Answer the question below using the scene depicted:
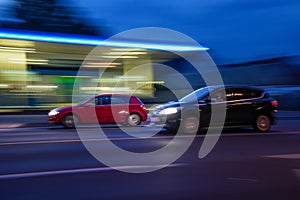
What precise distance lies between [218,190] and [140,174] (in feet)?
4.74

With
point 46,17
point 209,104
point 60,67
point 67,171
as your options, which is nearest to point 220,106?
point 209,104

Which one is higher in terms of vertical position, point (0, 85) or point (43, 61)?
point (43, 61)

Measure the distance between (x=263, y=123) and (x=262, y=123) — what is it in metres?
0.03

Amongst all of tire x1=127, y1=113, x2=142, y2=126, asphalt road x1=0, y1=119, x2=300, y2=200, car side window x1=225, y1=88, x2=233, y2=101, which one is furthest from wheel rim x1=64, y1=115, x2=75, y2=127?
car side window x1=225, y1=88, x2=233, y2=101

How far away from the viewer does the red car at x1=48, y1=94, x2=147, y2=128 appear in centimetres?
1458

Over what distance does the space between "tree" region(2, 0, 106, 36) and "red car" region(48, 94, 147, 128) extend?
1910 centimetres

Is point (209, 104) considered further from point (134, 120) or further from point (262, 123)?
point (134, 120)

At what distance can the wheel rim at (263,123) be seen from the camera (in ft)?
40.5

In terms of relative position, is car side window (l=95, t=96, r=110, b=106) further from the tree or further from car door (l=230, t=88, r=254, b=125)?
the tree

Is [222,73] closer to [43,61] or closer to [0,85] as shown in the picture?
[43,61]

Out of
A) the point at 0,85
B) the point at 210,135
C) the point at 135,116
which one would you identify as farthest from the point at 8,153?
the point at 0,85

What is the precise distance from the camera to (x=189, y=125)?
11.3 metres

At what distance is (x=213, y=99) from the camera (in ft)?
38.3


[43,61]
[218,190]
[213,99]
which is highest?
[43,61]
